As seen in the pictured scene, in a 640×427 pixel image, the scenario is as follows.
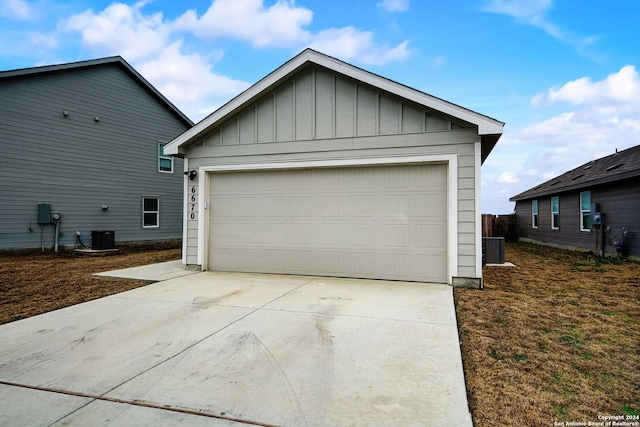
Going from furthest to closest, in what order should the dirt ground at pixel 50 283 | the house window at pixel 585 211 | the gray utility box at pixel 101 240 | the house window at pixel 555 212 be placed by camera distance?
the house window at pixel 555 212, the house window at pixel 585 211, the gray utility box at pixel 101 240, the dirt ground at pixel 50 283

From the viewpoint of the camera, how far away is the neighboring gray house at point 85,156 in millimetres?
11656

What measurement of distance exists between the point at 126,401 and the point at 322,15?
36.3 feet

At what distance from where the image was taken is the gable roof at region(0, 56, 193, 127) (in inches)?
446

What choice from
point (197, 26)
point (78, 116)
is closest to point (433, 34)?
point (197, 26)

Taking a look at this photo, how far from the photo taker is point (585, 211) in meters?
13.0

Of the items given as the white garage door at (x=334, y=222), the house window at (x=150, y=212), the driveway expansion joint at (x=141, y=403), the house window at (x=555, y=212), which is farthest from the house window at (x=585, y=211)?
the house window at (x=150, y=212)

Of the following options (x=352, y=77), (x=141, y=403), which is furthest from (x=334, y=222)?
(x=141, y=403)

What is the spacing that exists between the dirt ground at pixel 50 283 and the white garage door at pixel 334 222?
2.26 m

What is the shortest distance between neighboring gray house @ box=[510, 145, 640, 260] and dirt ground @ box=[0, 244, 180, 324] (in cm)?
1270

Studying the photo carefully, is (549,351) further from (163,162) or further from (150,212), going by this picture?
(163,162)

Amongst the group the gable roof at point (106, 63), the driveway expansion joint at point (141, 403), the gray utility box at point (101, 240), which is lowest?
the driveway expansion joint at point (141, 403)

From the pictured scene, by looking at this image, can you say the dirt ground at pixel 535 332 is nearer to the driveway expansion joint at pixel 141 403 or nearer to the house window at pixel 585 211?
the driveway expansion joint at pixel 141 403

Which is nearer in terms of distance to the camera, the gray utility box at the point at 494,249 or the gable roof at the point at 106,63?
the gray utility box at the point at 494,249

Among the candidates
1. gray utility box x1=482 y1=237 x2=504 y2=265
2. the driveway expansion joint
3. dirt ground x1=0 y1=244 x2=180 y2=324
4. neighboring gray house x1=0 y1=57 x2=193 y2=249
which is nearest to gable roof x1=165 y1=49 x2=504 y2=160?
gray utility box x1=482 y1=237 x2=504 y2=265
